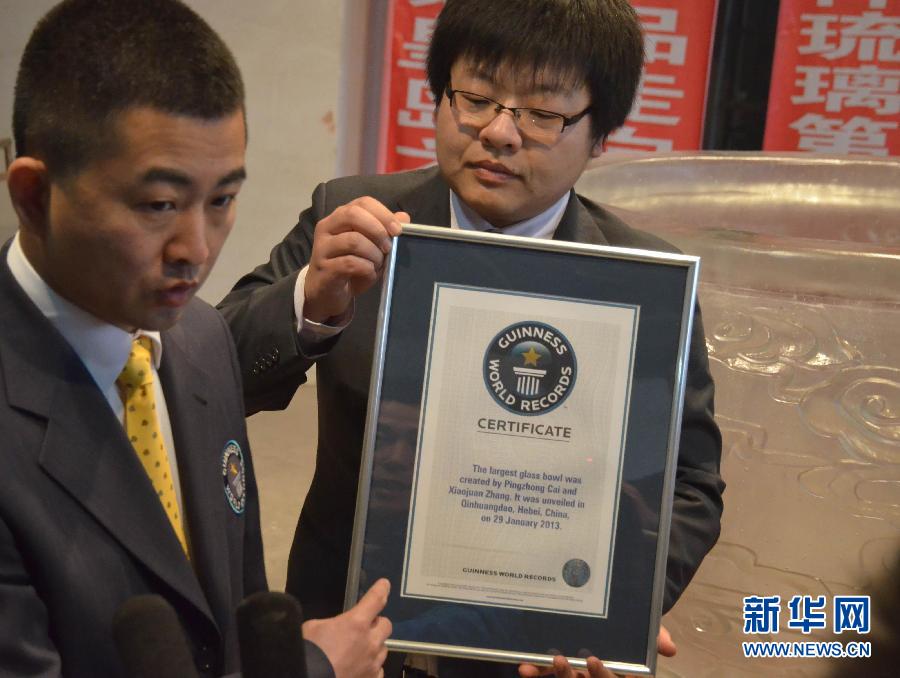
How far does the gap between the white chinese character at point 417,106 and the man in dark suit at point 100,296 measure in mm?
2557

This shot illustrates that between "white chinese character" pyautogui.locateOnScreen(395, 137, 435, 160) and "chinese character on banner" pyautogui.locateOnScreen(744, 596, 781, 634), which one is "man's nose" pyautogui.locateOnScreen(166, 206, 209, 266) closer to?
"chinese character on banner" pyautogui.locateOnScreen(744, 596, 781, 634)

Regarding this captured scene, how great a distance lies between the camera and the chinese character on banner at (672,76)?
3.07 meters

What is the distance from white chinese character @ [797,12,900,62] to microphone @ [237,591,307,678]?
2849 millimetres

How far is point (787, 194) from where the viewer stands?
2094mm

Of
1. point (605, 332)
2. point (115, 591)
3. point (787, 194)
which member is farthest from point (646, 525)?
point (787, 194)

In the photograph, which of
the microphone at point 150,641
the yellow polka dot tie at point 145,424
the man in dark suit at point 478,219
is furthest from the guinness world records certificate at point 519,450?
the microphone at point 150,641

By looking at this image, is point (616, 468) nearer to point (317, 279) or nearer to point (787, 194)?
point (317, 279)

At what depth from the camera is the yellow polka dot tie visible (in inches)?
30.9

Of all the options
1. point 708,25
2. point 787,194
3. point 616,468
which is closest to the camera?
point 616,468

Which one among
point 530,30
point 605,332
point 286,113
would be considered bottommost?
point 605,332

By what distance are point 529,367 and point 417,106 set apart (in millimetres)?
2504

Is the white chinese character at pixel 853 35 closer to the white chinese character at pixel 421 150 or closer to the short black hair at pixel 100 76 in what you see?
the white chinese character at pixel 421 150

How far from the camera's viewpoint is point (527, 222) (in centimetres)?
112

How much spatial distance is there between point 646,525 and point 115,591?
0.45m
